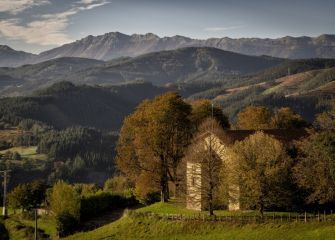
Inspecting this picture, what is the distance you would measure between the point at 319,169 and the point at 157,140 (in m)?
24.2

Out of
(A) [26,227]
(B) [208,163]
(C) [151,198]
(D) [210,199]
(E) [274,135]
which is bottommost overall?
(A) [26,227]

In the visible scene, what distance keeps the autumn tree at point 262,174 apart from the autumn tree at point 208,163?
11.1 feet

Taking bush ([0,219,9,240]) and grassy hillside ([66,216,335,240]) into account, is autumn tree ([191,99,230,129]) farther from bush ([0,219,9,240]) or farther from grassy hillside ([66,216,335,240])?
bush ([0,219,9,240])

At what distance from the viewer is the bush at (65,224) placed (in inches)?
2830

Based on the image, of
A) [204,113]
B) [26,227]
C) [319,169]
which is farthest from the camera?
[204,113]

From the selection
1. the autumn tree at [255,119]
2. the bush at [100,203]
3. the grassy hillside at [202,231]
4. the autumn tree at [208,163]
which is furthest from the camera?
the autumn tree at [255,119]

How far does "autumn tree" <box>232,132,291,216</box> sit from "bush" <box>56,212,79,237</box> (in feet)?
89.7

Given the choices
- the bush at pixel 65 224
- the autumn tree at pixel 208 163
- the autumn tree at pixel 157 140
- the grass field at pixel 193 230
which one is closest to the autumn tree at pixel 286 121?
the autumn tree at pixel 157 140

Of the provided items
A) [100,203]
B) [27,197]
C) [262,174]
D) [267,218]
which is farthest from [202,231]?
[27,197]

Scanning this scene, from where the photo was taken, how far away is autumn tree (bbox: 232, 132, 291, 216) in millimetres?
57969

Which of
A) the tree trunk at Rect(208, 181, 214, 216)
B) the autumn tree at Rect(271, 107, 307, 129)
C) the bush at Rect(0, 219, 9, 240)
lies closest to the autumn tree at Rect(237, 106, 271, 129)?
the autumn tree at Rect(271, 107, 307, 129)

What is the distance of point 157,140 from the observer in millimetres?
71375

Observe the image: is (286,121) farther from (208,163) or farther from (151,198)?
(208,163)

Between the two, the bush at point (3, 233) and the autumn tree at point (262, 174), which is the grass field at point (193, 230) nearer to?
the autumn tree at point (262, 174)
